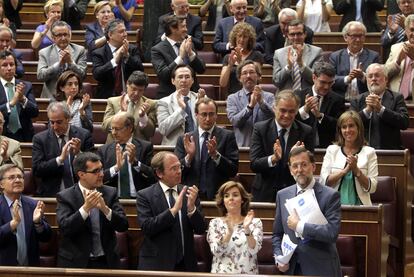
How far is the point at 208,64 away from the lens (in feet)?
26.9

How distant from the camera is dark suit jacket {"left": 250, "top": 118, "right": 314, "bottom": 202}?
6.45 meters

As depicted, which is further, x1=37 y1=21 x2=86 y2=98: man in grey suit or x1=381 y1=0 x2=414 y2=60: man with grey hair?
x1=381 y1=0 x2=414 y2=60: man with grey hair

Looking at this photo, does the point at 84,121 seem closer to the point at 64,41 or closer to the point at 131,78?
the point at 131,78

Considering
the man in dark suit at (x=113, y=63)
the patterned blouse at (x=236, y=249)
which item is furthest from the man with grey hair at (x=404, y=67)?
the patterned blouse at (x=236, y=249)

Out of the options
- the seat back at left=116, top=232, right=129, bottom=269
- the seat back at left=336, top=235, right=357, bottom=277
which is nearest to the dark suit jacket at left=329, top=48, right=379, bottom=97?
the seat back at left=336, top=235, right=357, bottom=277

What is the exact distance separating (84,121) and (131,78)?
0.36 metres

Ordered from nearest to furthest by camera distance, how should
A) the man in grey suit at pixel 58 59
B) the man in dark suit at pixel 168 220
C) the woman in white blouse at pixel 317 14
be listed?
the man in dark suit at pixel 168 220
the man in grey suit at pixel 58 59
the woman in white blouse at pixel 317 14

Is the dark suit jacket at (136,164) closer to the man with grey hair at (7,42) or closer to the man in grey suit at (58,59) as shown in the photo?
the man in grey suit at (58,59)

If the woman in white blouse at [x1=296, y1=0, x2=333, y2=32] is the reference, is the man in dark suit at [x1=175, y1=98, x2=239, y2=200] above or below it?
below

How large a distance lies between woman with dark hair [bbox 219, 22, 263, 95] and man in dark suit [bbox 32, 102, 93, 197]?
3.88 ft

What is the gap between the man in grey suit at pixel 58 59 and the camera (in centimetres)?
770

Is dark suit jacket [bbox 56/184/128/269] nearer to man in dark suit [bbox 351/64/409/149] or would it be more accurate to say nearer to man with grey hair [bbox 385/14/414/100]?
man in dark suit [bbox 351/64/409/149]

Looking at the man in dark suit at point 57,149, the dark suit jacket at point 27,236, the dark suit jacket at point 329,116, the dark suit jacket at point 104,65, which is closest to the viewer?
the dark suit jacket at point 27,236

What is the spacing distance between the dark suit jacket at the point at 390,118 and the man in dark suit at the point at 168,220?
1421 millimetres
